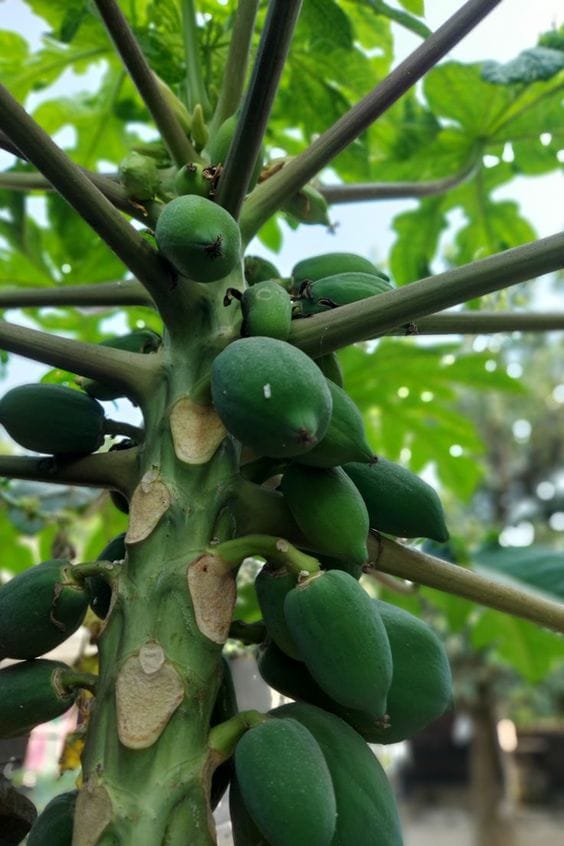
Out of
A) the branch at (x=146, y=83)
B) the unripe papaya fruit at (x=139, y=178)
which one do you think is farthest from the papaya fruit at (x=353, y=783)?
the branch at (x=146, y=83)

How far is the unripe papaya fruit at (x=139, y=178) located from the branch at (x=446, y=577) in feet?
1.99

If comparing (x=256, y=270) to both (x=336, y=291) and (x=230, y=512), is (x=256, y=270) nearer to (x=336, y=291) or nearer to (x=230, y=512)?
(x=336, y=291)

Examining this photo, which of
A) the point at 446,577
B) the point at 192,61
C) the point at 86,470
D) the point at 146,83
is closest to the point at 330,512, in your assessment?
the point at 446,577

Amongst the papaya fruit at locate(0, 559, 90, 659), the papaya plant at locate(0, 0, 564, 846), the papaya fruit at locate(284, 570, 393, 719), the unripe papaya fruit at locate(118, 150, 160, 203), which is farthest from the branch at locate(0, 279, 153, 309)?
the papaya fruit at locate(284, 570, 393, 719)

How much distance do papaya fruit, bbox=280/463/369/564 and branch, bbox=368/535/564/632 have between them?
0.42 ft

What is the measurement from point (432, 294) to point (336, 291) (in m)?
0.20

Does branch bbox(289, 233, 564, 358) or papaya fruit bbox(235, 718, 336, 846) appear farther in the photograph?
branch bbox(289, 233, 564, 358)

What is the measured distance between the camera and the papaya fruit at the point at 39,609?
959 mm

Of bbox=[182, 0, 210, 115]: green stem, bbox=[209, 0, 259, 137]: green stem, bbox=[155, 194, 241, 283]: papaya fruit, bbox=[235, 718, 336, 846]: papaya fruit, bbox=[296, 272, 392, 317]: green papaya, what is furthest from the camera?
bbox=[182, 0, 210, 115]: green stem

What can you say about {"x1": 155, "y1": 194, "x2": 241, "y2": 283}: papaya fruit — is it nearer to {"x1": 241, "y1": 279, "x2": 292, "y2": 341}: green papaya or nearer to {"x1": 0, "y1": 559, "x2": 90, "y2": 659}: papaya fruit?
{"x1": 241, "y1": 279, "x2": 292, "y2": 341}: green papaya

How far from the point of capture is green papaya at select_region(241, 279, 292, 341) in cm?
103

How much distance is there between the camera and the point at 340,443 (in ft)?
3.18

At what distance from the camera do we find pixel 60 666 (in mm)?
968

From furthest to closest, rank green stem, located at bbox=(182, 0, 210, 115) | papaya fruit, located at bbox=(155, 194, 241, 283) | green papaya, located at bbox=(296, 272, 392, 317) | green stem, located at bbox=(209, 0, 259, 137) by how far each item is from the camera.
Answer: green stem, located at bbox=(182, 0, 210, 115) < green stem, located at bbox=(209, 0, 259, 137) < green papaya, located at bbox=(296, 272, 392, 317) < papaya fruit, located at bbox=(155, 194, 241, 283)
